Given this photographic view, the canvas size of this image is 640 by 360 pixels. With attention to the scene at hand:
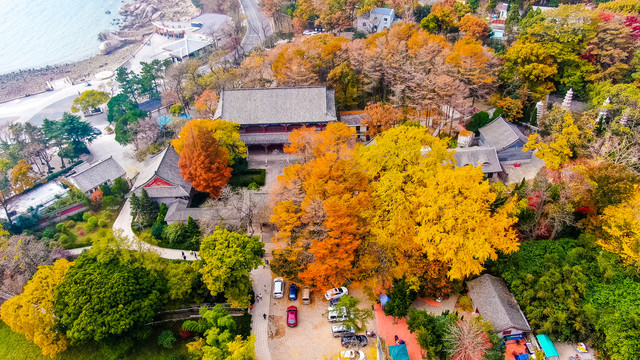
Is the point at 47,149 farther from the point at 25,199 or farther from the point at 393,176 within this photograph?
the point at 393,176

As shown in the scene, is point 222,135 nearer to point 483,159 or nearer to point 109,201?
point 109,201

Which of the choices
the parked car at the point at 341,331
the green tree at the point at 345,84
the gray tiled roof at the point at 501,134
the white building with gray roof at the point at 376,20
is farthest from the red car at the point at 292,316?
the white building with gray roof at the point at 376,20

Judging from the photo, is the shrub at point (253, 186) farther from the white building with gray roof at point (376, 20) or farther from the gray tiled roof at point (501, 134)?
the white building with gray roof at point (376, 20)

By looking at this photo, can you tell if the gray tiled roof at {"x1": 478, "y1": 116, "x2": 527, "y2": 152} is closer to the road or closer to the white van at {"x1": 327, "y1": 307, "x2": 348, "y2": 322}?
the white van at {"x1": 327, "y1": 307, "x2": 348, "y2": 322}

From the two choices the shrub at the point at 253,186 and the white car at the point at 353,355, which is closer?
the white car at the point at 353,355

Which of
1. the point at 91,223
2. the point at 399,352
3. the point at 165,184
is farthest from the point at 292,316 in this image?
the point at 91,223
